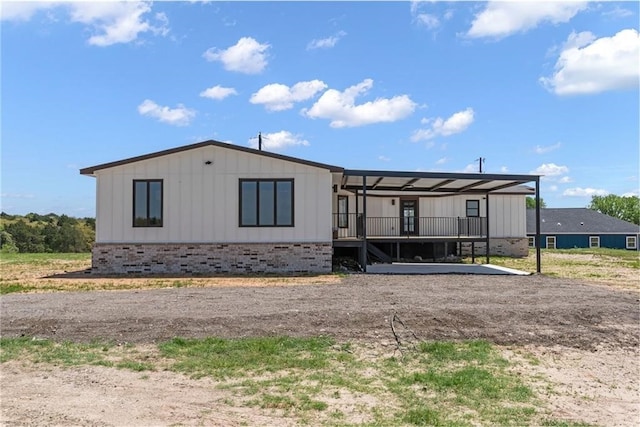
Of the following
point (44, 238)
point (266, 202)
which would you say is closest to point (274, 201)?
point (266, 202)

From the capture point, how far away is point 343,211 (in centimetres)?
1998

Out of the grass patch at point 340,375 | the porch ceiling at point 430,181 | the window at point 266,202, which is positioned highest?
the porch ceiling at point 430,181

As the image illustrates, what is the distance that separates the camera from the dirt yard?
4406 mm

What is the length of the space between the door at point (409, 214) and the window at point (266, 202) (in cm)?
877

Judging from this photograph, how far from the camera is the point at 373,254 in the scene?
19.2 m

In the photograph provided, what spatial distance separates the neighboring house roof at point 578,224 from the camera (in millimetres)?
41906

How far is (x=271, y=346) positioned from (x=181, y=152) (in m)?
10.4

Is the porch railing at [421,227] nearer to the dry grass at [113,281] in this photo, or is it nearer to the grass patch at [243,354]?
the dry grass at [113,281]

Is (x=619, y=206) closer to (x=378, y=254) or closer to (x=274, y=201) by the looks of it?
(x=378, y=254)

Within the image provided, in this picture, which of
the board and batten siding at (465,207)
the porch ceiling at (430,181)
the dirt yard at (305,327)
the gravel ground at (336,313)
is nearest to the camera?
the dirt yard at (305,327)

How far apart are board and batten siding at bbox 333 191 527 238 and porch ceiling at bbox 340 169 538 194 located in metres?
1.00

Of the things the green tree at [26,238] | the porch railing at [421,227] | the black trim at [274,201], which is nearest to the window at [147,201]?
the black trim at [274,201]

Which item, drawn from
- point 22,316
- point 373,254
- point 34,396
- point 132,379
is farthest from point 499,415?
point 373,254

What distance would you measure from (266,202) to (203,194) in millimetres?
1937
